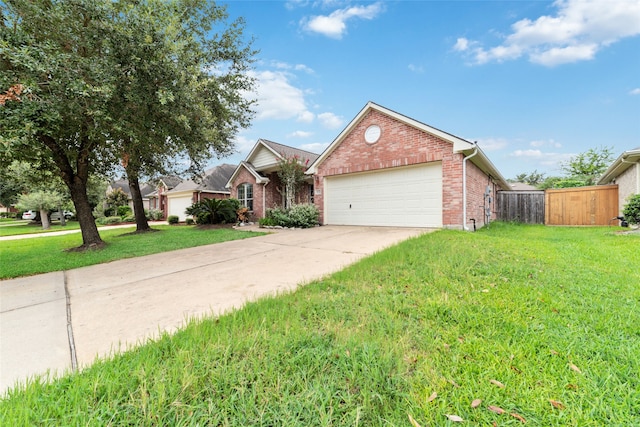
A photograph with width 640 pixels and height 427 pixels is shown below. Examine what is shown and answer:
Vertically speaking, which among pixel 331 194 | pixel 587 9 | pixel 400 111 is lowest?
pixel 331 194

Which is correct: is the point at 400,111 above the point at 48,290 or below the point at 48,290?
above

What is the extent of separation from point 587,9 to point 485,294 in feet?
35.4

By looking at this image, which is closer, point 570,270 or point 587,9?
point 570,270

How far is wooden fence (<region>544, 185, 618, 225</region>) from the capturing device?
11.7m

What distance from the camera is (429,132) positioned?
8953mm

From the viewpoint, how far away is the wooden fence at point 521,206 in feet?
44.2

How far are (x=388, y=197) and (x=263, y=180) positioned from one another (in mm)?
7187

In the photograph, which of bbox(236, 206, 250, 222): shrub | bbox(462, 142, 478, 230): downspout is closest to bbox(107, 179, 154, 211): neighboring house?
bbox(236, 206, 250, 222): shrub

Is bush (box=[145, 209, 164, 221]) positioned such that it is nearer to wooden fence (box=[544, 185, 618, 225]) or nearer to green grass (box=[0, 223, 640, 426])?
green grass (box=[0, 223, 640, 426])

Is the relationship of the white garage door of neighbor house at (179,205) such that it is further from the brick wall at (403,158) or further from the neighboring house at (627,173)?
the neighboring house at (627,173)

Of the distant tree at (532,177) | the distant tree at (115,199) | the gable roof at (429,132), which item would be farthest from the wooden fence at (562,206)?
the distant tree at (532,177)

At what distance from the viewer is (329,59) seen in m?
11.1

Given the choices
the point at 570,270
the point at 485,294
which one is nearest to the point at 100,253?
the point at 485,294

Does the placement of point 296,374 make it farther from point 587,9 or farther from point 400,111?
point 587,9
